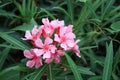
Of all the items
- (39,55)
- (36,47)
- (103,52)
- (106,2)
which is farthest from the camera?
(103,52)

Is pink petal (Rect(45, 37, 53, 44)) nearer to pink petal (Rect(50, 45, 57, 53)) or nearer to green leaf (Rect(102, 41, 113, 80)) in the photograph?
pink petal (Rect(50, 45, 57, 53))

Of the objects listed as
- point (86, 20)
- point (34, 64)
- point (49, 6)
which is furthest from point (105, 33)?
point (34, 64)

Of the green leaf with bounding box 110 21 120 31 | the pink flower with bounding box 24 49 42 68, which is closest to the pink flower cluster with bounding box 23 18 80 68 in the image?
the pink flower with bounding box 24 49 42 68

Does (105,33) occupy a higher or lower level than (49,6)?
lower

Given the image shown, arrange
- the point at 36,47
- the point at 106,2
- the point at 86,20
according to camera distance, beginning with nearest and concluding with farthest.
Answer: the point at 36,47, the point at 86,20, the point at 106,2

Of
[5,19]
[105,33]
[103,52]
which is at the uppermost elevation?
[5,19]

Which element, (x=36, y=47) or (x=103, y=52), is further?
(x=103, y=52)

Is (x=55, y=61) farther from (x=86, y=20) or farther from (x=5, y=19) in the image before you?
(x=5, y=19)
